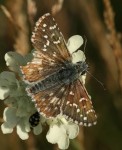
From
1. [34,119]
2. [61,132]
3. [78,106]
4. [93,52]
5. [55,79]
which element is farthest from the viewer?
[93,52]

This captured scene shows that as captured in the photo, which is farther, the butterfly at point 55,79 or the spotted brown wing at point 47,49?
the spotted brown wing at point 47,49

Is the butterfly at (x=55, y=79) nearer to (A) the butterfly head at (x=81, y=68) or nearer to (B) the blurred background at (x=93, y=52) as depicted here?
(A) the butterfly head at (x=81, y=68)

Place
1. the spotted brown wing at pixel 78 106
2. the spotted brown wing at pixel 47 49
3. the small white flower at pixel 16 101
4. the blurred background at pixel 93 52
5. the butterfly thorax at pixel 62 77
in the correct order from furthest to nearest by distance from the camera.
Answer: the blurred background at pixel 93 52 < the small white flower at pixel 16 101 < the spotted brown wing at pixel 47 49 < the butterfly thorax at pixel 62 77 < the spotted brown wing at pixel 78 106

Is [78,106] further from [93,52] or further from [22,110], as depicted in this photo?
[93,52]

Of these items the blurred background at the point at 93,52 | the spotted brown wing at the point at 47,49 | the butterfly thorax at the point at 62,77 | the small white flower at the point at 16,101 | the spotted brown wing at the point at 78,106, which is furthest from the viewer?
the blurred background at the point at 93,52

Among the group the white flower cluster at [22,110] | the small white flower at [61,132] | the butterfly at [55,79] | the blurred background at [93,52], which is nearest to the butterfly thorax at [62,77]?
the butterfly at [55,79]

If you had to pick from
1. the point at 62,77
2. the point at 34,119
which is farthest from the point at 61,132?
the point at 62,77

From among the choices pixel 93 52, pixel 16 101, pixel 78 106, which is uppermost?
pixel 93 52

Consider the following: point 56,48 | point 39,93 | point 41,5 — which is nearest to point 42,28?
point 56,48
